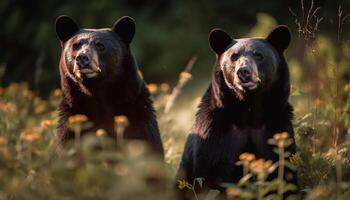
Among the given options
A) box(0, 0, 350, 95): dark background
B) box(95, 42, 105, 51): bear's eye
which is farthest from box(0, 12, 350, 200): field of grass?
box(0, 0, 350, 95): dark background

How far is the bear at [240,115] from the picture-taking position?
6.38 metres

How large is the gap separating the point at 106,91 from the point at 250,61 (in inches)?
47.3

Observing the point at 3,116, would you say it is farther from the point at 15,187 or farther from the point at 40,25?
the point at 40,25

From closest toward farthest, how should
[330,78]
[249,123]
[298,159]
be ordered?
[298,159], [249,123], [330,78]

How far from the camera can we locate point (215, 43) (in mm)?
6707

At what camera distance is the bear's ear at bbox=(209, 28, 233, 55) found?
A: 6684 millimetres

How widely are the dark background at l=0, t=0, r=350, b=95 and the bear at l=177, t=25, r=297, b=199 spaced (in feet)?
25.4

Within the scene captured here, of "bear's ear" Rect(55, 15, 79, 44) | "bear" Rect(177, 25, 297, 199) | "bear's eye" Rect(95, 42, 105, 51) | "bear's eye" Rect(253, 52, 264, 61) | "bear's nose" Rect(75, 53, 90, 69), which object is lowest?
"bear" Rect(177, 25, 297, 199)

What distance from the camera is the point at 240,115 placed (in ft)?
21.4

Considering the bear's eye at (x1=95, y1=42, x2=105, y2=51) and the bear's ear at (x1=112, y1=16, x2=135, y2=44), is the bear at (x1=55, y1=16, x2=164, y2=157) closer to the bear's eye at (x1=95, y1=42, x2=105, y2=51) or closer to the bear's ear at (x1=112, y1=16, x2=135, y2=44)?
the bear's eye at (x1=95, y1=42, x2=105, y2=51)

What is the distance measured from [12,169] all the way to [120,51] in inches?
94.2

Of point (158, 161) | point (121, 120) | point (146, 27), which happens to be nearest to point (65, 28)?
point (121, 120)

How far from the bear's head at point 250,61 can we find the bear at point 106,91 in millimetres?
667

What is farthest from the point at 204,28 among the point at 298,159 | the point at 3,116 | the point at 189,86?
the point at 298,159
